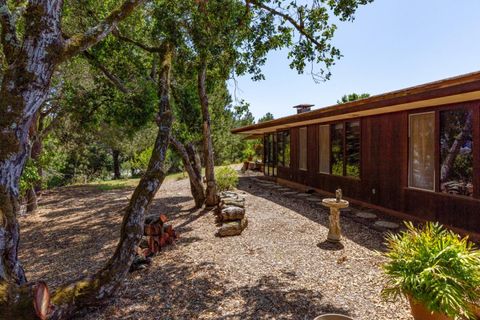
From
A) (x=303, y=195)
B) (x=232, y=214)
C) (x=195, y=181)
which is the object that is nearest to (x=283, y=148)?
(x=303, y=195)

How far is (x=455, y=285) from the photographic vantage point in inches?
108

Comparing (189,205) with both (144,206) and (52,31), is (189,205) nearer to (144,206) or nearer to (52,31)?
(144,206)

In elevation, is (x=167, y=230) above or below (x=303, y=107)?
below

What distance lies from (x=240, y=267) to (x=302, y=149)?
901cm

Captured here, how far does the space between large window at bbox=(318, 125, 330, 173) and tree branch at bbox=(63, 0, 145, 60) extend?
8558 mm

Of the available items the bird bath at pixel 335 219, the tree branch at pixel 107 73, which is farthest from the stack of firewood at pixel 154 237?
the bird bath at pixel 335 219

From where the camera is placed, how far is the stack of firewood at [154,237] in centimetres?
566

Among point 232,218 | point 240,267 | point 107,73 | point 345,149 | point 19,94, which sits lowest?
point 240,267

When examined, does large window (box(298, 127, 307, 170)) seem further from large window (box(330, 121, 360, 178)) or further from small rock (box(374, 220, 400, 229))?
small rock (box(374, 220, 400, 229))

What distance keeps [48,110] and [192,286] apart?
10724 millimetres

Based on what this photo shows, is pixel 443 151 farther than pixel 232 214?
No

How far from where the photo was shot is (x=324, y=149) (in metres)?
11.3

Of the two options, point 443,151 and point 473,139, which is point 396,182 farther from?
point 473,139

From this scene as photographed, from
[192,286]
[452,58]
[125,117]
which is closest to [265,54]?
[125,117]
